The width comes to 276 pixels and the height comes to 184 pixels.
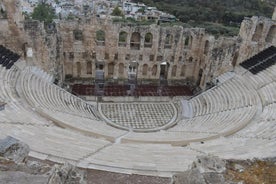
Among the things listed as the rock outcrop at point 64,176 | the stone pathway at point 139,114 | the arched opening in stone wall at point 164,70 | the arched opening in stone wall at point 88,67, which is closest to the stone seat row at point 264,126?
the stone pathway at point 139,114

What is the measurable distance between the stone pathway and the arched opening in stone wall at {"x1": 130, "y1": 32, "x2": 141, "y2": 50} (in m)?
5.96

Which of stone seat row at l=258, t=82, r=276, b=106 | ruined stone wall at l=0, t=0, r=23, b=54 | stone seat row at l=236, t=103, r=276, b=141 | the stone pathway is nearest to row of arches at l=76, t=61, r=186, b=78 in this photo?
the stone pathway

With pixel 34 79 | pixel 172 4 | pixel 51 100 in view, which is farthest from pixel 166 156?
pixel 172 4

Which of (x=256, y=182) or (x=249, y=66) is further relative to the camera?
(x=249, y=66)

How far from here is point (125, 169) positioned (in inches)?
393

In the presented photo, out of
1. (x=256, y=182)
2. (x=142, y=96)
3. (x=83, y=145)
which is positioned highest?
(x=256, y=182)

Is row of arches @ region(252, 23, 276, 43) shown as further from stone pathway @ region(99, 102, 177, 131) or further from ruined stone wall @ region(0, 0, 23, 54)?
ruined stone wall @ region(0, 0, 23, 54)

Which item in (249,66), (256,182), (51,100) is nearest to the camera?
(256,182)

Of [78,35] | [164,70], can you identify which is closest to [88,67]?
[78,35]

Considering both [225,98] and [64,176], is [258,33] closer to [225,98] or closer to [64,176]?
[225,98]

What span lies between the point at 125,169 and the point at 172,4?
68059 mm

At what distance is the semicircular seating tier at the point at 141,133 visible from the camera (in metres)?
10.9

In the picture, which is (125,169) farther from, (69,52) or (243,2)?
(243,2)

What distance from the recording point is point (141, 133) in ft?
60.2
